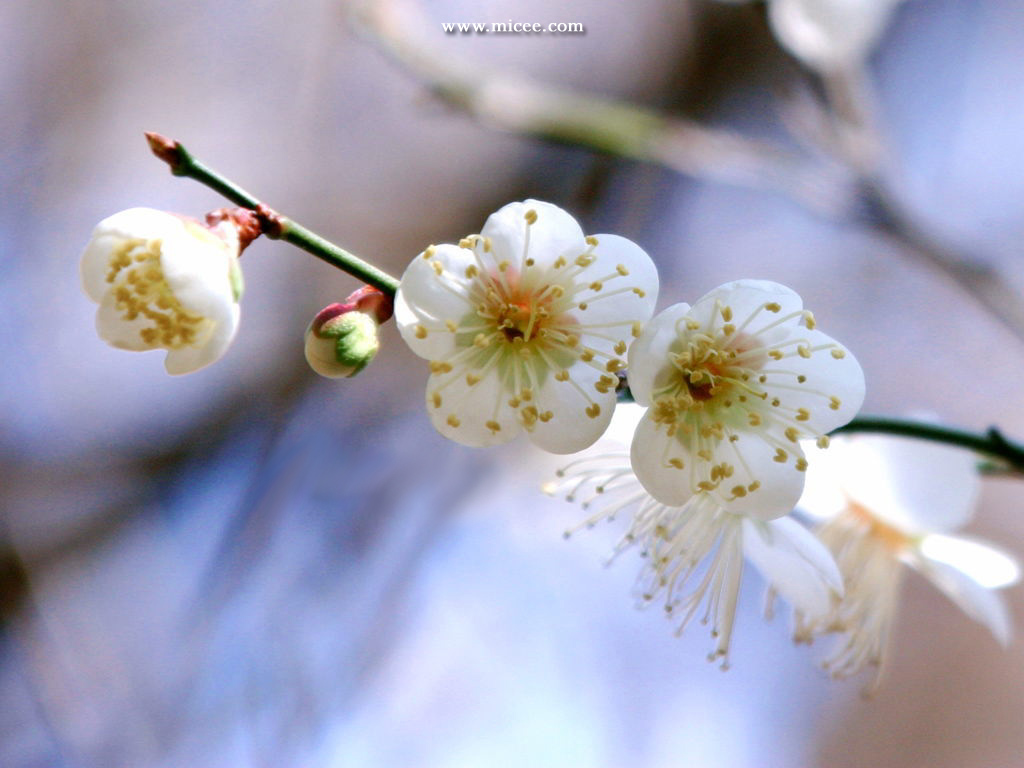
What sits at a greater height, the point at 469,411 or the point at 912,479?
the point at 912,479

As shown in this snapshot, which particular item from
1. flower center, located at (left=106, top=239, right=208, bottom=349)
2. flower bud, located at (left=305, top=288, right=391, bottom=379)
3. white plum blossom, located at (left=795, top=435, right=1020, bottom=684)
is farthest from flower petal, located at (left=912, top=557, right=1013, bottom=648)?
flower center, located at (left=106, top=239, right=208, bottom=349)

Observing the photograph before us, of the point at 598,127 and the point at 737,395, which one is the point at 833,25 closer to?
the point at 598,127

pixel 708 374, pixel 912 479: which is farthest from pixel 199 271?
pixel 912 479

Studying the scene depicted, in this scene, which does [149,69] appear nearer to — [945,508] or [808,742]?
[945,508]

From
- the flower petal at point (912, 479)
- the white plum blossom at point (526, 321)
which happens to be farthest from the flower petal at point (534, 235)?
the flower petal at point (912, 479)

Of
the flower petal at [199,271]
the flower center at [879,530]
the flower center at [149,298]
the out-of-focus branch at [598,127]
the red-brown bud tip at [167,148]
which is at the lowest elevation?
the flower center at [149,298]

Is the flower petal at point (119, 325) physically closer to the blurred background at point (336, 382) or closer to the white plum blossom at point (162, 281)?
the white plum blossom at point (162, 281)

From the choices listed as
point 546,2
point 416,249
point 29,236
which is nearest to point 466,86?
point 546,2
